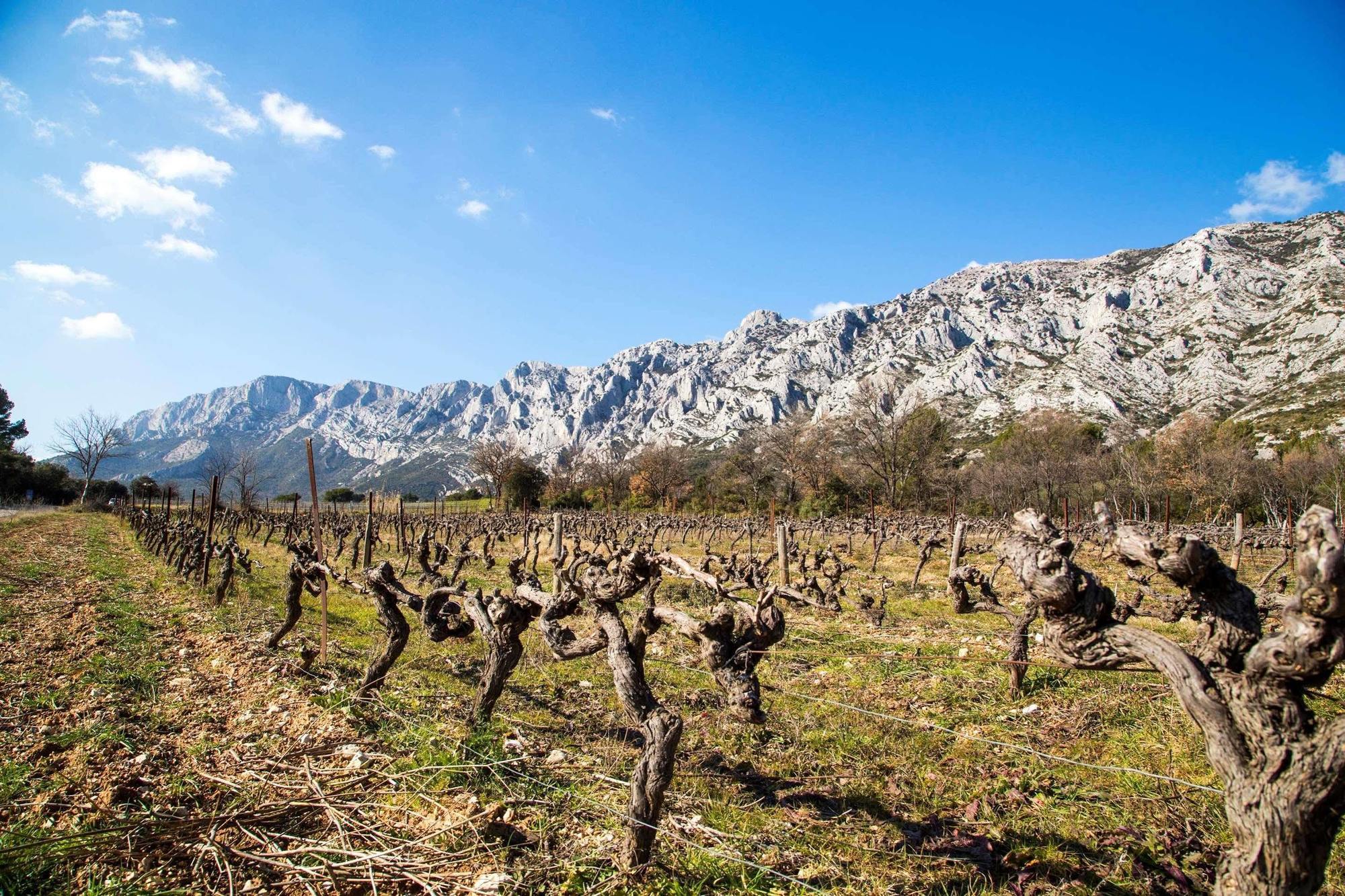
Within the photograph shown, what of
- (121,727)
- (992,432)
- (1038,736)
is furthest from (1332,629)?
(992,432)

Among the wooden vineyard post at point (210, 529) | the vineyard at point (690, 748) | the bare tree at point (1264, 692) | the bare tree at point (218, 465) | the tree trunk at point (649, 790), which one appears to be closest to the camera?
the bare tree at point (1264, 692)

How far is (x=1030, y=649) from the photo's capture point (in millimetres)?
8992

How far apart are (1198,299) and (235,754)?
133m

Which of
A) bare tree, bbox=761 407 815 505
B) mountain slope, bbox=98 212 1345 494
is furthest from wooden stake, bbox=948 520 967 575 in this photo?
mountain slope, bbox=98 212 1345 494

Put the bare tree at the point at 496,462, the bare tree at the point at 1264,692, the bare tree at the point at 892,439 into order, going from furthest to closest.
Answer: the bare tree at the point at 496,462
the bare tree at the point at 892,439
the bare tree at the point at 1264,692

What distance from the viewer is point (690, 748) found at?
5.30 m

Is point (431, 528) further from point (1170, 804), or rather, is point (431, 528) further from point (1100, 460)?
point (1100, 460)

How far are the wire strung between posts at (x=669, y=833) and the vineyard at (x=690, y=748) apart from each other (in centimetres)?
3

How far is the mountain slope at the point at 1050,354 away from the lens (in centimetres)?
7631

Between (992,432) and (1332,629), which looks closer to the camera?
(1332,629)

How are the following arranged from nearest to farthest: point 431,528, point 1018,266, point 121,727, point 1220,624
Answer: point 1220,624
point 121,727
point 431,528
point 1018,266

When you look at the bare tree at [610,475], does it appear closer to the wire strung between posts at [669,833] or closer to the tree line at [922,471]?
the tree line at [922,471]

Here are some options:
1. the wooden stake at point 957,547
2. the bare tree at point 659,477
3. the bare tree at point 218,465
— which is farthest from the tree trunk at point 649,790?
the bare tree at point 659,477

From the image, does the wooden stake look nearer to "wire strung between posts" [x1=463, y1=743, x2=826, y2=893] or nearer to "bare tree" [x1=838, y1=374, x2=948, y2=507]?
"wire strung between posts" [x1=463, y1=743, x2=826, y2=893]
